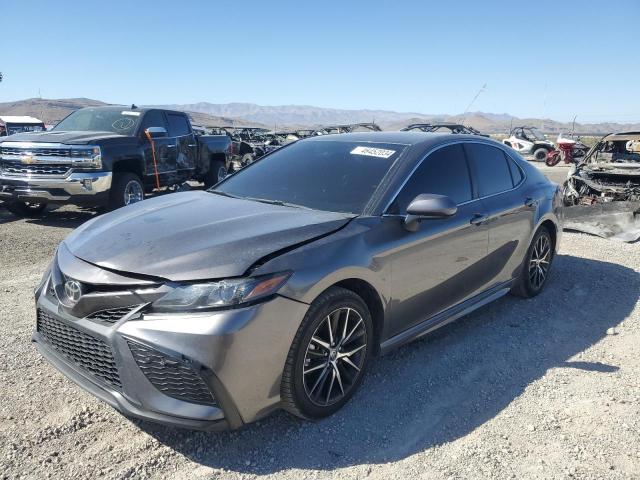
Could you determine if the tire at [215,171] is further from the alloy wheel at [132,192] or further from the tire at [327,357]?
the tire at [327,357]

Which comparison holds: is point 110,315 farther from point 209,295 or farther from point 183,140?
point 183,140

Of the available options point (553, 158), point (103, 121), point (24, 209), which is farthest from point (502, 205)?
point (553, 158)

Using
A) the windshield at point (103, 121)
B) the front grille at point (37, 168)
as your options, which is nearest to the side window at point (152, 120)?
the windshield at point (103, 121)

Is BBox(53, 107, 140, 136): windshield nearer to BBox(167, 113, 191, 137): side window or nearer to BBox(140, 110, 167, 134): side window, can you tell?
BBox(140, 110, 167, 134): side window

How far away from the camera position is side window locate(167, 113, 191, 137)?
33.3 feet

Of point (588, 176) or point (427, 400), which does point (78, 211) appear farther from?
point (588, 176)

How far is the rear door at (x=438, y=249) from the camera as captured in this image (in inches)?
133

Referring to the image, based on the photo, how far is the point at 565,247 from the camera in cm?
749

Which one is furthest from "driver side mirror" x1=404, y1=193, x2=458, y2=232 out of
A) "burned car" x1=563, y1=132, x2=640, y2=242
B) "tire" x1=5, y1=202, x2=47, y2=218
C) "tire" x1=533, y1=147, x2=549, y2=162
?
"tire" x1=533, y1=147, x2=549, y2=162

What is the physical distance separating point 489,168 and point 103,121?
7290 mm

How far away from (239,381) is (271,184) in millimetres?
1813

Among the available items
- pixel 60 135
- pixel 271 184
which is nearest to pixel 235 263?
pixel 271 184

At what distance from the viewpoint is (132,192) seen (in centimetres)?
873

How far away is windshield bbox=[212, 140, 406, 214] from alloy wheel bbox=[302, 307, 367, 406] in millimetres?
749
